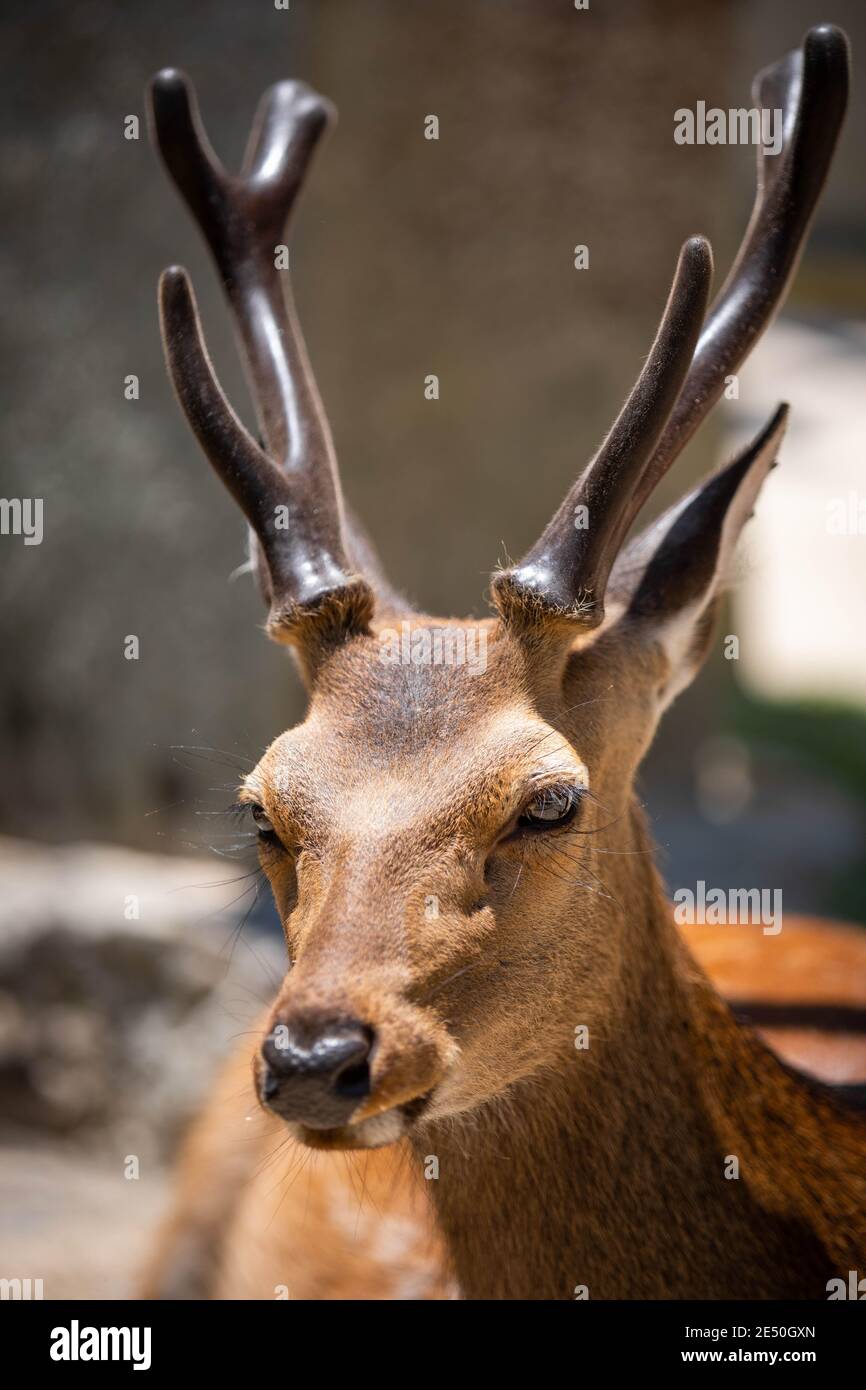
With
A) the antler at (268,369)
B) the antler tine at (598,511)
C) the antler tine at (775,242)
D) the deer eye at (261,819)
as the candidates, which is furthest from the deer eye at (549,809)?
the antler tine at (775,242)

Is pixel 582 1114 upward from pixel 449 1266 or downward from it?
upward

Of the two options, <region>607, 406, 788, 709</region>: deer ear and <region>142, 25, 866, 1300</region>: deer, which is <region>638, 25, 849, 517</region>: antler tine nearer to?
<region>142, 25, 866, 1300</region>: deer

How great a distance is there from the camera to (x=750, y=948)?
4.65m

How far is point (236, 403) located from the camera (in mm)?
7234

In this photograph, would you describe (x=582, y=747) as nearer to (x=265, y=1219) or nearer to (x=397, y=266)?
(x=265, y=1219)

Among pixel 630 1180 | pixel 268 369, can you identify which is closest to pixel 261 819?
pixel 630 1180

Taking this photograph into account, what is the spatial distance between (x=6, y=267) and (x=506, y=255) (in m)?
2.72

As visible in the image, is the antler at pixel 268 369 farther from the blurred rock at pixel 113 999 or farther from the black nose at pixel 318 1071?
the blurred rock at pixel 113 999

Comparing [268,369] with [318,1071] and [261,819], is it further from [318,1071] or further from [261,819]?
[318,1071]

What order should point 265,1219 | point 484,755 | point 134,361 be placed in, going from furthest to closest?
point 134,361, point 265,1219, point 484,755

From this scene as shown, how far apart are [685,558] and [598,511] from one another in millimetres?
383

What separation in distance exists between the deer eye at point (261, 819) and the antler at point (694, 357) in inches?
24.4
